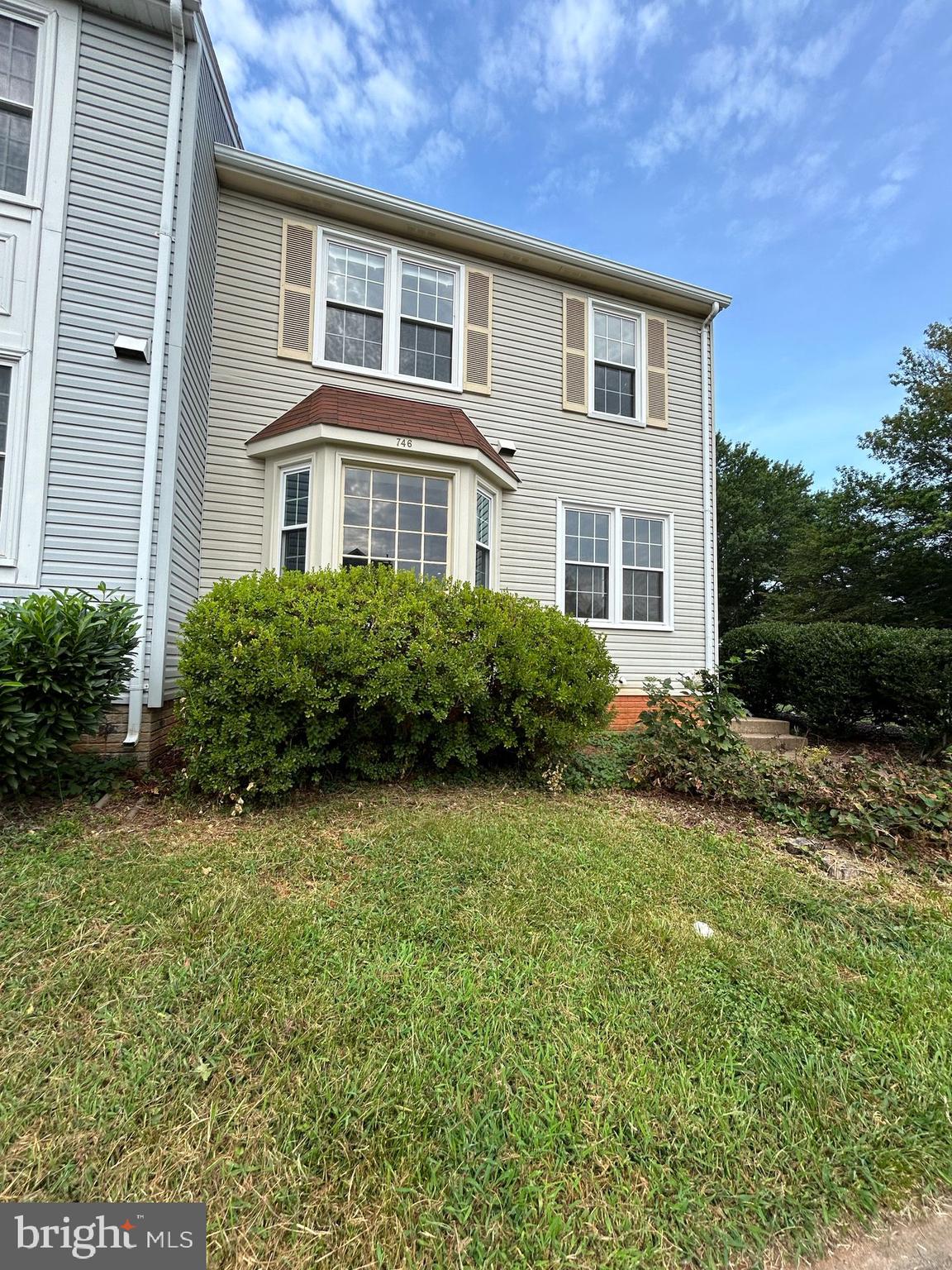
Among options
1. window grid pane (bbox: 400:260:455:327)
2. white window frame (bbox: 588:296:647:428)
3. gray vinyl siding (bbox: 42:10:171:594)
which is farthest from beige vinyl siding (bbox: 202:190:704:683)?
gray vinyl siding (bbox: 42:10:171:594)

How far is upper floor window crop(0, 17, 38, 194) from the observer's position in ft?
15.3

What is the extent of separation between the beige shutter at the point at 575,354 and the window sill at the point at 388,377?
1.74m

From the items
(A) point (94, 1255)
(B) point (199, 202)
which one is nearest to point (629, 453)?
(B) point (199, 202)

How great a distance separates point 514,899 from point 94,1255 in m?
1.77

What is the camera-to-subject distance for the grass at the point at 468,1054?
1293 mm

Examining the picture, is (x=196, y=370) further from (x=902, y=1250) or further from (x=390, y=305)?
(x=902, y=1250)

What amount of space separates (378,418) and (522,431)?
2.37m

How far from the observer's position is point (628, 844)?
343 centimetres

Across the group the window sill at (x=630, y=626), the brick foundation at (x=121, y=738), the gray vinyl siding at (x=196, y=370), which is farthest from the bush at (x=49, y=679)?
the window sill at (x=630, y=626)

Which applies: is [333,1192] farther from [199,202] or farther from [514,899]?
[199,202]

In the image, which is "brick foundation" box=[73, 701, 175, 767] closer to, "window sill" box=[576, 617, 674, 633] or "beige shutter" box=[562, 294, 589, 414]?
"window sill" box=[576, 617, 674, 633]

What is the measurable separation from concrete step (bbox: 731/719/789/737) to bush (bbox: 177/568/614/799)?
3.72 metres

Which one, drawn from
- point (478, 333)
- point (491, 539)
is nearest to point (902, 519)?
point (478, 333)

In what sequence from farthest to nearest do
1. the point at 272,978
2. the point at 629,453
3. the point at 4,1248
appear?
the point at 629,453 → the point at 272,978 → the point at 4,1248
